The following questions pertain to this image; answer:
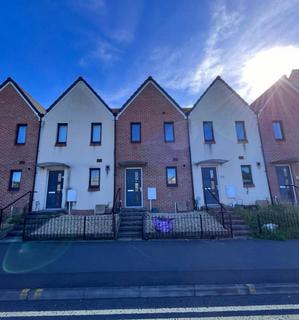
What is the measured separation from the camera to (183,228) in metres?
8.78

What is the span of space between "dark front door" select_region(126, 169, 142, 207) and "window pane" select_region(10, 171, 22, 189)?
641 centimetres

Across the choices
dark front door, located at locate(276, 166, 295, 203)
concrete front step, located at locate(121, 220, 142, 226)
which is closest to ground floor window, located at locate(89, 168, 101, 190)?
concrete front step, located at locate(121, 220, 142, 226)

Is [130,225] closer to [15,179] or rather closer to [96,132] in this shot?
[96,132]

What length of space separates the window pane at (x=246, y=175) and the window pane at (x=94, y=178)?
903cm

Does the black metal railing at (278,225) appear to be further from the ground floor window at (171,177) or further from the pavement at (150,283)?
the ground floor window at (171,177)

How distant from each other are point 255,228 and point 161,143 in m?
7.12

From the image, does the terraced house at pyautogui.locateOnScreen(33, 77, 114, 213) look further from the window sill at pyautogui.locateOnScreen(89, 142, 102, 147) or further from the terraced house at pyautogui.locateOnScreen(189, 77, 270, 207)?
the terraced house at pyautogui.locateOnScreen(189, 77, 270, 207)

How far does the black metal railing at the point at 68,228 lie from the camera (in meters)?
8.12

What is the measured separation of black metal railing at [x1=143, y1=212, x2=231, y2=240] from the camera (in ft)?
27.1

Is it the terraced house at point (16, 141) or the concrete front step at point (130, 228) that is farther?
the terraced house at point (16, 141)

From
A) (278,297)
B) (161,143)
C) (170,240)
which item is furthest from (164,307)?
(161,143)

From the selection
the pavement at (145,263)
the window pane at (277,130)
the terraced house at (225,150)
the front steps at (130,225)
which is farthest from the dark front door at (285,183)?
the front steps at (130,225)

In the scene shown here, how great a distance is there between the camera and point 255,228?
353 inches

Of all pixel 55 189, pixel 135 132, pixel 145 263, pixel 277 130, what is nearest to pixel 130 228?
pixel 145 263
